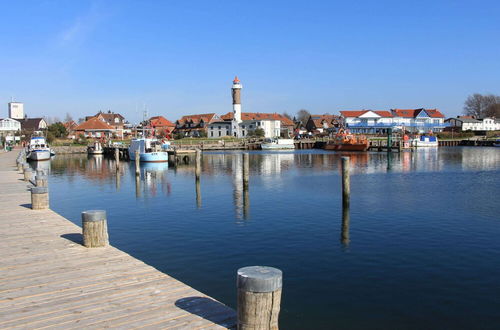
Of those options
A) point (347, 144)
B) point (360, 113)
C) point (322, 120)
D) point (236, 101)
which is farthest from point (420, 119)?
point (347, 144)

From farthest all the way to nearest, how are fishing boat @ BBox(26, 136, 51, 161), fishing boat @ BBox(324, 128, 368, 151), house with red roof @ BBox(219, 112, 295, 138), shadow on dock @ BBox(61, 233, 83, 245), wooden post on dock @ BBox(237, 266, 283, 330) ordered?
house with red roof @ BBox(219, 112, 295, 138)
fishing boat @ BBox(324, 128, 368, 151)
fishing boat @ BBox(26, 136, 51, 161)
shadow on dock @ BBox(61, 233, 83, 245)
wooden post on dock @ BBox(237, 266, 283, 330)

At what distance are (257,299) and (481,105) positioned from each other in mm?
184182

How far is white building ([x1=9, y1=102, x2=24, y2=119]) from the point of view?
16400 cm

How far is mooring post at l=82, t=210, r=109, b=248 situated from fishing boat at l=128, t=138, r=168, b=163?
153 feet

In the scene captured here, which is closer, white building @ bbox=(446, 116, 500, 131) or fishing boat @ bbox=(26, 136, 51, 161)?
fishing boat @ bbox=(26, 136, 51, 161)

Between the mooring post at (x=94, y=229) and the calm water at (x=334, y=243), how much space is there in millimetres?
2677

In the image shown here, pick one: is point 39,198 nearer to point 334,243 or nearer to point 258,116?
point 334,243

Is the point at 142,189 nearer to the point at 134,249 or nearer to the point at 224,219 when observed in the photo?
the point at 224,219

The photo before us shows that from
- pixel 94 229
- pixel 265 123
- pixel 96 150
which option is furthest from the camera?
pixel 265 123

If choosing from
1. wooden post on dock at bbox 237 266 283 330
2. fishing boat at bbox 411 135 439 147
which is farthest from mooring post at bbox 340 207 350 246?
fishing boat at bbox 411 135 439 147

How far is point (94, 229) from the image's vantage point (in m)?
12.0

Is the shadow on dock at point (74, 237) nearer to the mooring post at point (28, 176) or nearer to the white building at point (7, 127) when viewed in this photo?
the mooring post at point (28, 176)

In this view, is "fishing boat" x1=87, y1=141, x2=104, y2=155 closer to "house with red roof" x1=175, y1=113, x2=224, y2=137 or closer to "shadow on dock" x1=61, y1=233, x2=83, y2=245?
"house with red roof" x1=175, y1=113, x2=224, y2=137

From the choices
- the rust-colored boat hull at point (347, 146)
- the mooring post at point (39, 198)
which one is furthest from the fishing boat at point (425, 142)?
the mooring post at point (39, 198)
